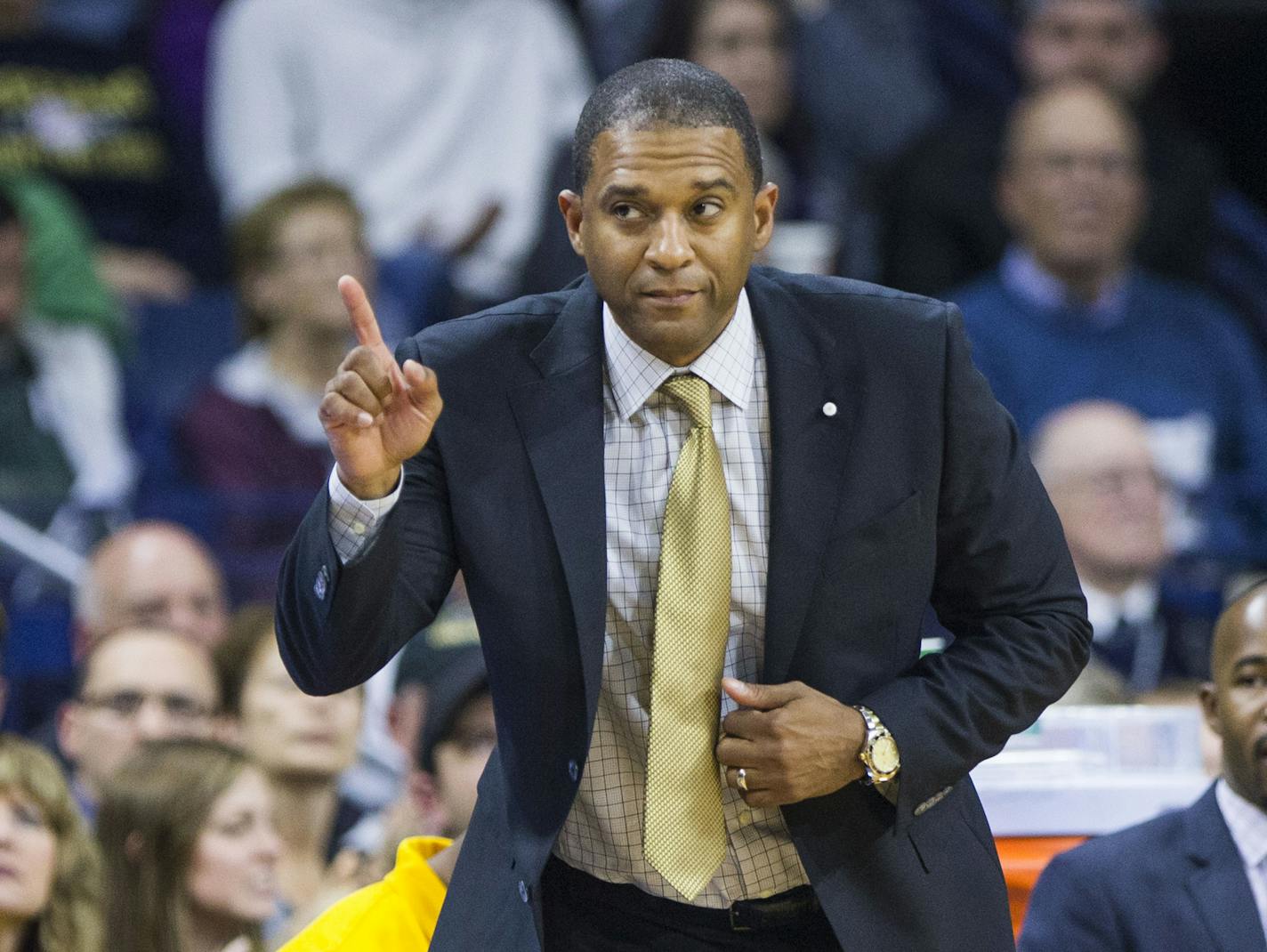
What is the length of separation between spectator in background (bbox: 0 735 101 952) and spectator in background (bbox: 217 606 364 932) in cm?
68

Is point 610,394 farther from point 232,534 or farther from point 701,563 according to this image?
point 232,534

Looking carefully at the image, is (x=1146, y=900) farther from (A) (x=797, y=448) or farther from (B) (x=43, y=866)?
(B) (x=43, y=866)

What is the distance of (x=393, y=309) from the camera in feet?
19.7

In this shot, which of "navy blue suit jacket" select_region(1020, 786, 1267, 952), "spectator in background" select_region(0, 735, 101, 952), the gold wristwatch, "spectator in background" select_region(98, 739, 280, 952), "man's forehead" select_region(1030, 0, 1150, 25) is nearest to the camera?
the gold wristwatch

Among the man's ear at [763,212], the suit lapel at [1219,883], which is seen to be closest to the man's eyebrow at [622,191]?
the man's ear at [763,212]

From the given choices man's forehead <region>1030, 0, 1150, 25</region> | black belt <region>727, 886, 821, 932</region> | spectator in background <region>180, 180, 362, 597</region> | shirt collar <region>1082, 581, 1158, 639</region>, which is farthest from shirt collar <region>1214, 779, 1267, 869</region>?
man's forehead <region>1030, 0, 1150, 25</region>

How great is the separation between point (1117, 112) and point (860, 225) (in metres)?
0.86

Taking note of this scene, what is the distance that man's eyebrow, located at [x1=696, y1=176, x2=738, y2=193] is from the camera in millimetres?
1963

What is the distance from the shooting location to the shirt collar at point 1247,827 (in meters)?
2.92

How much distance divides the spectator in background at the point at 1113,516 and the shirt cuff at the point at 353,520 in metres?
3.52

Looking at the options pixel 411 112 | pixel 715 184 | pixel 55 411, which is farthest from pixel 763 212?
pixel 411 112

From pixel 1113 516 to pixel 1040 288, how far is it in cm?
96

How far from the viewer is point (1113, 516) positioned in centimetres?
530

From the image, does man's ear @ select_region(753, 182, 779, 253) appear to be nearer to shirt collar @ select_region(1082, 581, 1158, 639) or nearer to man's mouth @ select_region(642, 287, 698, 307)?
man's mouth @ select_region(642, 287, 698, 307)
